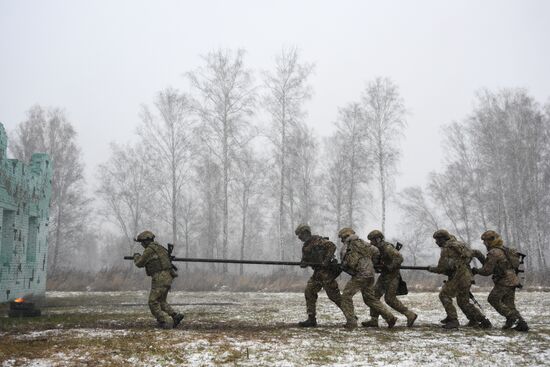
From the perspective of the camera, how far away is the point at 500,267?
8430 mm

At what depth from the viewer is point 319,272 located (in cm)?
901

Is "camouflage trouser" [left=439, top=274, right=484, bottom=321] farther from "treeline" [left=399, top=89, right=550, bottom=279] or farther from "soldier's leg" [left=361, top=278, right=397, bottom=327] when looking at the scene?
"treeline" [left=399, top=89, right=550, bottom=279]

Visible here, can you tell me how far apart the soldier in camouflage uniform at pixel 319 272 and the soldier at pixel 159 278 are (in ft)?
7.68

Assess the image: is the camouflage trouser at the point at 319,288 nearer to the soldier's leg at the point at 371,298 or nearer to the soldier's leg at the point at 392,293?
the soldier's leg at the point at 371,298

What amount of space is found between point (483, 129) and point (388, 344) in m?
25.4

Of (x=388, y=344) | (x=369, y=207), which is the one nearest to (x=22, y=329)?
(x=388, y=344)

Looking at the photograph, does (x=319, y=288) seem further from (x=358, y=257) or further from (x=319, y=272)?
(x=358, y=257)

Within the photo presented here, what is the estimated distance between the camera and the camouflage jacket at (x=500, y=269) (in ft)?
27.4

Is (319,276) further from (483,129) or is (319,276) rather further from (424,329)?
(483,129)

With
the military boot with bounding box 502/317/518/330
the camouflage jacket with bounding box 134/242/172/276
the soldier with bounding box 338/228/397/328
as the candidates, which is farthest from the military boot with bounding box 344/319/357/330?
the camouflage jacket with bounding box 134/242/172/276

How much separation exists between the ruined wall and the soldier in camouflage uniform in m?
9.36

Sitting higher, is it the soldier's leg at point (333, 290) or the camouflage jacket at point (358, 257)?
the camouflage jacket at point (358, 257)

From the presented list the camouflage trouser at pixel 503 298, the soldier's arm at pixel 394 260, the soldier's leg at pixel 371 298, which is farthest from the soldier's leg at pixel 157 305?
the camouflage trouser at pixel 503 298

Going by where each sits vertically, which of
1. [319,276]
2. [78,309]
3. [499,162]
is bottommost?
[78,309]
